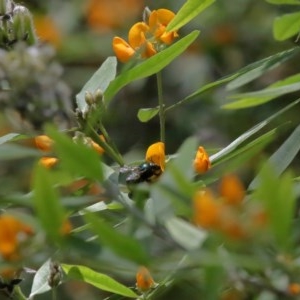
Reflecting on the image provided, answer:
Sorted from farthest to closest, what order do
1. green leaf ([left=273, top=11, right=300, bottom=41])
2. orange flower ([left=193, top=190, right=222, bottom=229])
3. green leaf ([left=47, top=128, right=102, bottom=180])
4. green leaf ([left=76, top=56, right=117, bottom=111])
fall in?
green leaf ([left=76, top=56, right=117, bottom=111]) < green leaf ([left=273, top=11, right=300, bottom=41]) < green leaf ([left=47, top=128, right=102, bottom=180]) < orange flower ([left=193, top=190, right=222, bottom=229])

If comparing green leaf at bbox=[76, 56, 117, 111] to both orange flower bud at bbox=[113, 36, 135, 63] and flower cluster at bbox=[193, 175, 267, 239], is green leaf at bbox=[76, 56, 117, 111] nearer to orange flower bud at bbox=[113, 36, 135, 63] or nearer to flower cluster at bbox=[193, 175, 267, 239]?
orange flower bud at bbox=[113, 36, 135, 63]

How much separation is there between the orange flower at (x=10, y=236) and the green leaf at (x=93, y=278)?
0.60 meters

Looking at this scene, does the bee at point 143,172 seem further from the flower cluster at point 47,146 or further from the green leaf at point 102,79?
the green leaf at point 102,79

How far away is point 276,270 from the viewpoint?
4.00ft

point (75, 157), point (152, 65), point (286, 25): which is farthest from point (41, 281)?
point (75, 157)

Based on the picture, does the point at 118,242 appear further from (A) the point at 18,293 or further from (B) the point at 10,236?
(A) the point at 18,293

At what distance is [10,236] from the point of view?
1.22m

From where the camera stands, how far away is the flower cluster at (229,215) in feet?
3.62

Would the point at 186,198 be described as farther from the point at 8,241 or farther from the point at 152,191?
the point at 8,241

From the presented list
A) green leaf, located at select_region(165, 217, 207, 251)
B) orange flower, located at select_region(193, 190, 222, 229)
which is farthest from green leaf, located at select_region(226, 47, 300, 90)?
orange flower, located at select_region(193, 190, 222, 229)

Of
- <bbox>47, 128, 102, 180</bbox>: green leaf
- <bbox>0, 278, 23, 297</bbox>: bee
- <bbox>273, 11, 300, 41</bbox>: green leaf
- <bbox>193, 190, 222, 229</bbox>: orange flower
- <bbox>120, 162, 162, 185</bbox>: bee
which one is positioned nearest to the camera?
<bbox>193, 190, 222, 229</bbox>: orange flower

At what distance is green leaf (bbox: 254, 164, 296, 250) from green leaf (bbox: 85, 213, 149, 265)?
0.47 ft

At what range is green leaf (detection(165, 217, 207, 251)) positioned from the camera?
119cm

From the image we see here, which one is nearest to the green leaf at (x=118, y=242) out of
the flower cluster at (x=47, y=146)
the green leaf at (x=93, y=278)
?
the flower cluster at (x=47, y=146)
